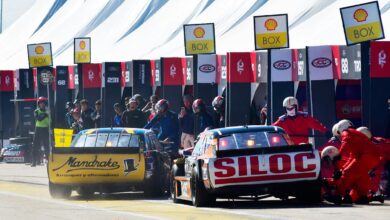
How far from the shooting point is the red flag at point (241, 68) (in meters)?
29.3

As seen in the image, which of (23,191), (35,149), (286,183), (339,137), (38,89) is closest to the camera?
(286,183)

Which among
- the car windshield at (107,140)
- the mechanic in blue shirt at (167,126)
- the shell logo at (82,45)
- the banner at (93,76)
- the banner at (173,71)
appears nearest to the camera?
the car windshield at (107,140)

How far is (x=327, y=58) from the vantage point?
25531 millimetres

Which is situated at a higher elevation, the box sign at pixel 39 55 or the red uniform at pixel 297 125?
the box sign at pixel 39 55

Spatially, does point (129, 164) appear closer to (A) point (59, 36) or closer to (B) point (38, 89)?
(B) point (38, 89)

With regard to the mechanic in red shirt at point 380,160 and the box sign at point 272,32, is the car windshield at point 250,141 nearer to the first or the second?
the mechanic in red shirt at point 380,160

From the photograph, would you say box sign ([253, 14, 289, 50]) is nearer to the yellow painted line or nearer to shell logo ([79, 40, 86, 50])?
the yellow painted line

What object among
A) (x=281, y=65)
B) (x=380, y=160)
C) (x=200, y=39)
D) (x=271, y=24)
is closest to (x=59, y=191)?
(x=380, y=160)

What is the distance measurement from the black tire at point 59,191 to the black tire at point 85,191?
0.68 ft

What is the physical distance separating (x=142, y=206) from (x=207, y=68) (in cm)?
1335

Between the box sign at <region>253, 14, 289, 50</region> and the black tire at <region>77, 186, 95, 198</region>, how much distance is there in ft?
17.1

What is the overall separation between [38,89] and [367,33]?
77.3 feet

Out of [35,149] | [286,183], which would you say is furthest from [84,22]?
[286,183]

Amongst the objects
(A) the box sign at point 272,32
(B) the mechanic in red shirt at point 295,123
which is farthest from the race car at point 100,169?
(A) the box sign at point 272,32
